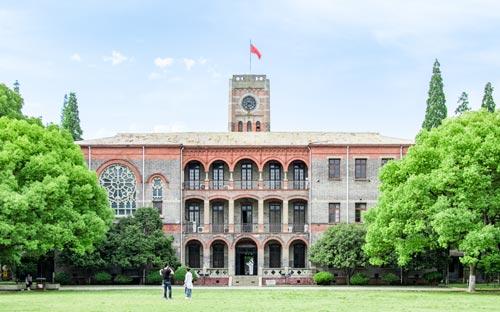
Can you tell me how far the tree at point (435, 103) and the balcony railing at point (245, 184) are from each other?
1597cm

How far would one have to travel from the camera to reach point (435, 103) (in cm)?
7525

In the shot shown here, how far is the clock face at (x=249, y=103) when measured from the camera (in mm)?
96312

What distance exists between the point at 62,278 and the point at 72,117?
26702 mm

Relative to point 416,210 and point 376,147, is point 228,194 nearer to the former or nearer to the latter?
point 376,147

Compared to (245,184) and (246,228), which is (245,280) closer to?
(246,228)

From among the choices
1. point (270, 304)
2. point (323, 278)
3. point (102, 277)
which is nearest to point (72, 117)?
point (102, 277)

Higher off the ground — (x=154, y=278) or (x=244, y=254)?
(x=244, y=254)

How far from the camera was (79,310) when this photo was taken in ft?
107

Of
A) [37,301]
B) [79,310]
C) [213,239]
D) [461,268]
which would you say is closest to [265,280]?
[213,239]

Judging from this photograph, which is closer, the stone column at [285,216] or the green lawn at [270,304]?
the green lawn at [270,304]

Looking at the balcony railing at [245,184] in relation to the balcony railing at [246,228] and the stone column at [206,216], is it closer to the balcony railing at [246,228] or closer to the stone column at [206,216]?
the stone column at [206,216]

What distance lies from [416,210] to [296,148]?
2308 cm

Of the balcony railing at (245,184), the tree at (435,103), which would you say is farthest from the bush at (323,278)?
the tree at (435,103)

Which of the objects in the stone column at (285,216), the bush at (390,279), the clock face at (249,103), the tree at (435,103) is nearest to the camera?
the bush at (390,279)
